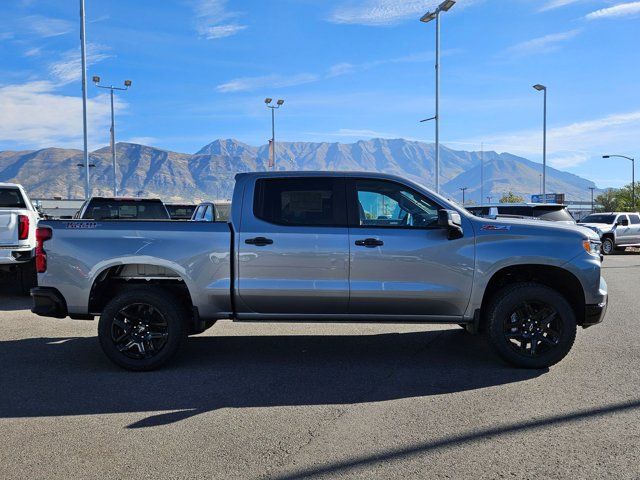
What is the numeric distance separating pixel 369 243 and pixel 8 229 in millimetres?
6716

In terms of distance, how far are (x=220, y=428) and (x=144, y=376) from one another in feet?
5.56

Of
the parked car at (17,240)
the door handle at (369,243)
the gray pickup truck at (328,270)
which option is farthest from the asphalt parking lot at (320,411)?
the parked car at (17,240)

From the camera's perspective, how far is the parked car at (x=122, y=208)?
12.2m

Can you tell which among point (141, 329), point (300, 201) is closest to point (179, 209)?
point (141, 329)

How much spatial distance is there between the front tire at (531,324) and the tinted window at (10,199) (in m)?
9.85

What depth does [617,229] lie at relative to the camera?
2625 cm

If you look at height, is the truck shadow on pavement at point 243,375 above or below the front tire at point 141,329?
below

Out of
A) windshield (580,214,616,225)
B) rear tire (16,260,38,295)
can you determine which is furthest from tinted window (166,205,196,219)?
windshield (580,214,616,225)

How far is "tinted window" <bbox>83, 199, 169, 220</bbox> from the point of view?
12266mm

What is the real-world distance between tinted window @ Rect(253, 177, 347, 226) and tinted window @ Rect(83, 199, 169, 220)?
694cm

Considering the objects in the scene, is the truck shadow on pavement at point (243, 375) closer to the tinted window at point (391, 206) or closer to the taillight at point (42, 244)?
the taillight at point (42, 244)

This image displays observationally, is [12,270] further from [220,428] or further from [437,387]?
[437,387]

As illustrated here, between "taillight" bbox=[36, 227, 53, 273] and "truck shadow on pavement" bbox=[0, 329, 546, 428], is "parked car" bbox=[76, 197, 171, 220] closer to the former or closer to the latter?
"truck shadow on pavement" bbox=[0, 329, 546, 428]

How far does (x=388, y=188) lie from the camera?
6125mm
